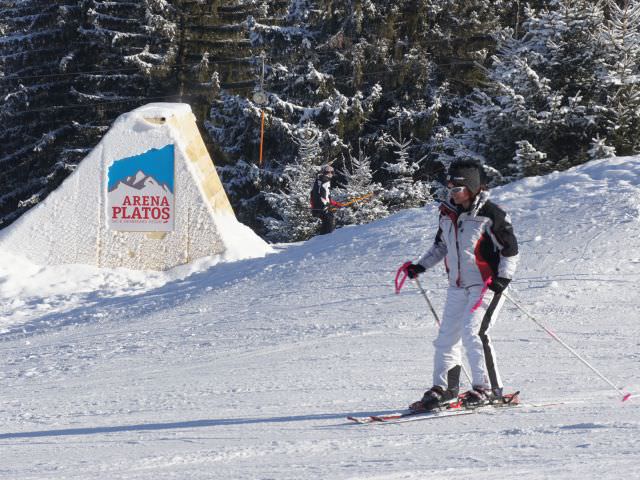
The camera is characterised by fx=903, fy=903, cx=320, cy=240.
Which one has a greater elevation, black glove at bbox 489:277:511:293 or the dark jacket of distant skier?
the dark jacket of distant skier

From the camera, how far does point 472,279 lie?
6195 mm

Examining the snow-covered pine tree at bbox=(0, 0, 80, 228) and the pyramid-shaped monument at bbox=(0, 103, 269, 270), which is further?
the snow-covered pine tree at bbox=(0, 0, 80, 228)

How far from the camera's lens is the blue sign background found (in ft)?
47.3

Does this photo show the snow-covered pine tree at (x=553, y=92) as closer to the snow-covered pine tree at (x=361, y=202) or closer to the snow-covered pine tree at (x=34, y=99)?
the snow-covered pine tree at (x=361, y=202)

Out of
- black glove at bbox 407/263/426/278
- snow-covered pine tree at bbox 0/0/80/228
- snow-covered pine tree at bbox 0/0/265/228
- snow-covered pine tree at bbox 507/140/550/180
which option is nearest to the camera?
black glove at bbox 407/263/426/278

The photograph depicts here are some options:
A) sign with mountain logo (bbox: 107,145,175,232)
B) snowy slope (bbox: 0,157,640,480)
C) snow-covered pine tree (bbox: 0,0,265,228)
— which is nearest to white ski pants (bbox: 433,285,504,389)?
snowy slope (bbox: 0,157,640,480)

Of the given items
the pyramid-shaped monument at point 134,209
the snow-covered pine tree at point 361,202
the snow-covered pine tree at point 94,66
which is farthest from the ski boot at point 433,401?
the snow-covered pine tree at point 94,66

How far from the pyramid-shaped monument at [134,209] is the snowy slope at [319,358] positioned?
35cm

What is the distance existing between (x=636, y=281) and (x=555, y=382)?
3939 millimetres

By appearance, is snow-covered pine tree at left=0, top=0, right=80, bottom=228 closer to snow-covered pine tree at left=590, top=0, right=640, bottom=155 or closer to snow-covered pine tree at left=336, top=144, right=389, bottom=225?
snow-covered pine tree at left=336, top=144, right=389, bottom=225

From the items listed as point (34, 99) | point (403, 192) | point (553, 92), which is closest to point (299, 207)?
point (403, 192)

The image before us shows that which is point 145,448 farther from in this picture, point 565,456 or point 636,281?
point 636,281

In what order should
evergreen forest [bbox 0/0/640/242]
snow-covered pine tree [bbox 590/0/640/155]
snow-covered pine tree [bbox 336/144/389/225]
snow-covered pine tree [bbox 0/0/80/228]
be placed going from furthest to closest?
snow-covered pine tree [bbox 0/0/80/228], evergreen forest [bbox 0/0/640/242], snow-covered pine tree [bbox 336/144/389/225], snow-covered pine tree [bbox 590/0/640/155]

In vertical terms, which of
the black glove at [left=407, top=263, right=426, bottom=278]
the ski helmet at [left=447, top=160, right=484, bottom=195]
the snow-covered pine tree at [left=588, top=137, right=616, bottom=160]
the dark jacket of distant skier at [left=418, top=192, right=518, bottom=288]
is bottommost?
the black glove at [left=407, top=263, right=426, bottom=278]
